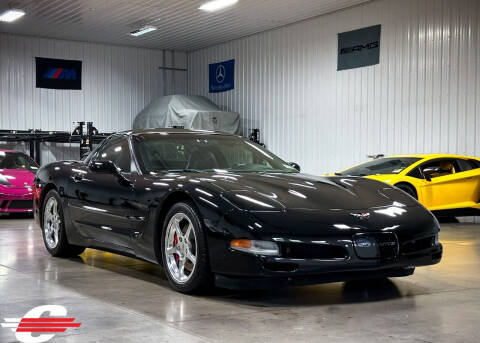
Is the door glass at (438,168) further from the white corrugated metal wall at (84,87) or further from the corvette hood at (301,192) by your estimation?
the white corrugated metal wall at (84,87)

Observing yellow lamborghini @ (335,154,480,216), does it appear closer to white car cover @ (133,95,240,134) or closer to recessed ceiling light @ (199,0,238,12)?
recessed ceiling light @ (199,0,238,12)

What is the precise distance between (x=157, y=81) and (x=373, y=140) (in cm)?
983

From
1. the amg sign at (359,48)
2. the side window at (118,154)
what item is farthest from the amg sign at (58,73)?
the side window at (118,154)

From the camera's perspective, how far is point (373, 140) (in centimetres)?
1656

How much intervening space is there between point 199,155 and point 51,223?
2.15 m

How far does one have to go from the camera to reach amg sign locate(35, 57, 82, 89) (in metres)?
21.4

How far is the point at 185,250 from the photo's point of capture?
486 centimetres

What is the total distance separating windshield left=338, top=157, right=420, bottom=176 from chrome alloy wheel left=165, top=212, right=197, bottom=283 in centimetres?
843

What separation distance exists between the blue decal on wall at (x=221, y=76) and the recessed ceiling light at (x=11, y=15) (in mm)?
6797

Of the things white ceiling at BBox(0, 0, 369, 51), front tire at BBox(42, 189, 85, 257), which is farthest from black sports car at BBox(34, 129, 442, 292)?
white ceiling at BBox(0, 0, 369, 51)

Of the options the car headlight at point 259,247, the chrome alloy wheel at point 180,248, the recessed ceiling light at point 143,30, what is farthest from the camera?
the recessed ceiling light at point 143,30

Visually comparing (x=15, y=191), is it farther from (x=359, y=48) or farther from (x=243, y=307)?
(x=243, y=307)

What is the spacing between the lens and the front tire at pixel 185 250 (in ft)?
15.2

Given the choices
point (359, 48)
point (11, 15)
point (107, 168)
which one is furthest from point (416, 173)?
point (11, 15)
